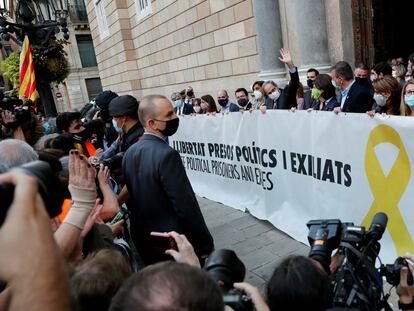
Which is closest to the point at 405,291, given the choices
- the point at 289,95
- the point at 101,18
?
the point at 289,95

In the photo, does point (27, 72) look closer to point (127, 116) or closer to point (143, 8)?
point (127, 116)

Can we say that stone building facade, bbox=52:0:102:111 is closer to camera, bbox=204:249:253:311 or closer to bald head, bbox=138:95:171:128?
bald head, bbox=138:95:171:128

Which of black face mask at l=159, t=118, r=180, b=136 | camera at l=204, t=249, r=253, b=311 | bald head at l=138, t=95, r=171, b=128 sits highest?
bald head at l=138, t=95, r=171, b=128

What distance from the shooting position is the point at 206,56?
409 inches

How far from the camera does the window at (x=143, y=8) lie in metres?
13.2

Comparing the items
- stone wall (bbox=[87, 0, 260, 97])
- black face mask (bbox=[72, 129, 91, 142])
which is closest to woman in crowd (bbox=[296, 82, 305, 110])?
stone wall (bbox=[87, 0, 260, 97])

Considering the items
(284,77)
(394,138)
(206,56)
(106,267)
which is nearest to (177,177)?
(106,267)

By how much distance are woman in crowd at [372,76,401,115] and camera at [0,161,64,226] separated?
339cm

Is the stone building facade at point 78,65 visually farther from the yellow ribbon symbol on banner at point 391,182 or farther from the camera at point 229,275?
the camera at point 229,275

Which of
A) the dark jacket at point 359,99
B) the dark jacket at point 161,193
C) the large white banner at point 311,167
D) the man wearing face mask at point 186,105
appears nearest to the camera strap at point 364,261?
the dark jacket at point 161,193

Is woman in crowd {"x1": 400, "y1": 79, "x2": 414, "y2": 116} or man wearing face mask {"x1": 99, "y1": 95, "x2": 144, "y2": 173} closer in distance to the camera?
man wearing face mask {"x1": 99, "y1": 95, "x2": 144, "y2": 173}

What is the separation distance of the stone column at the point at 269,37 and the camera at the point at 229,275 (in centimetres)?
677

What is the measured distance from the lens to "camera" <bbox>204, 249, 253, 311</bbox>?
117cm

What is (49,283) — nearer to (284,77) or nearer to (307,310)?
(307,310)
